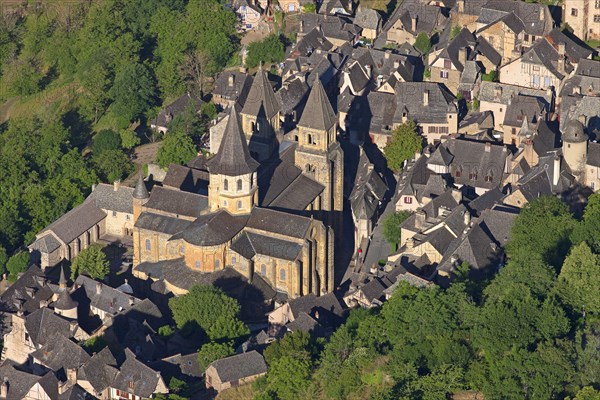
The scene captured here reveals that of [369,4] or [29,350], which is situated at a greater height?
[369,4]

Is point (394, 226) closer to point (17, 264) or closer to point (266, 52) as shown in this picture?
point (17, 264)

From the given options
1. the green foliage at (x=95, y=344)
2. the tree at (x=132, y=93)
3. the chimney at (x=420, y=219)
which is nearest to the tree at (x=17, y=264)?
the green foliage at (x=95, y=344)

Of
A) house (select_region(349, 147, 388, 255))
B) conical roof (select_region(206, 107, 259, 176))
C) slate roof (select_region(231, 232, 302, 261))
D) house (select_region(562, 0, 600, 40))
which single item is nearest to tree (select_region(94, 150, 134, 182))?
house (select_region(349, 147, 388, 255))

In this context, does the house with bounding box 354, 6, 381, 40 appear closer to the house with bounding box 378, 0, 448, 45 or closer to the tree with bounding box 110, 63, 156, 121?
the house with bounding box 378, 0, 448, 45

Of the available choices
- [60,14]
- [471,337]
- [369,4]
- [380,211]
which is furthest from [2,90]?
[471,337]

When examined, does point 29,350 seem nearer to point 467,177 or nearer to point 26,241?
point 26,241

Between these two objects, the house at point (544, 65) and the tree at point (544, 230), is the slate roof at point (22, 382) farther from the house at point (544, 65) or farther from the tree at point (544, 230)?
the house at point (544, 65)

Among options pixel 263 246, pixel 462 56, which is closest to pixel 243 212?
pixel 263 246
